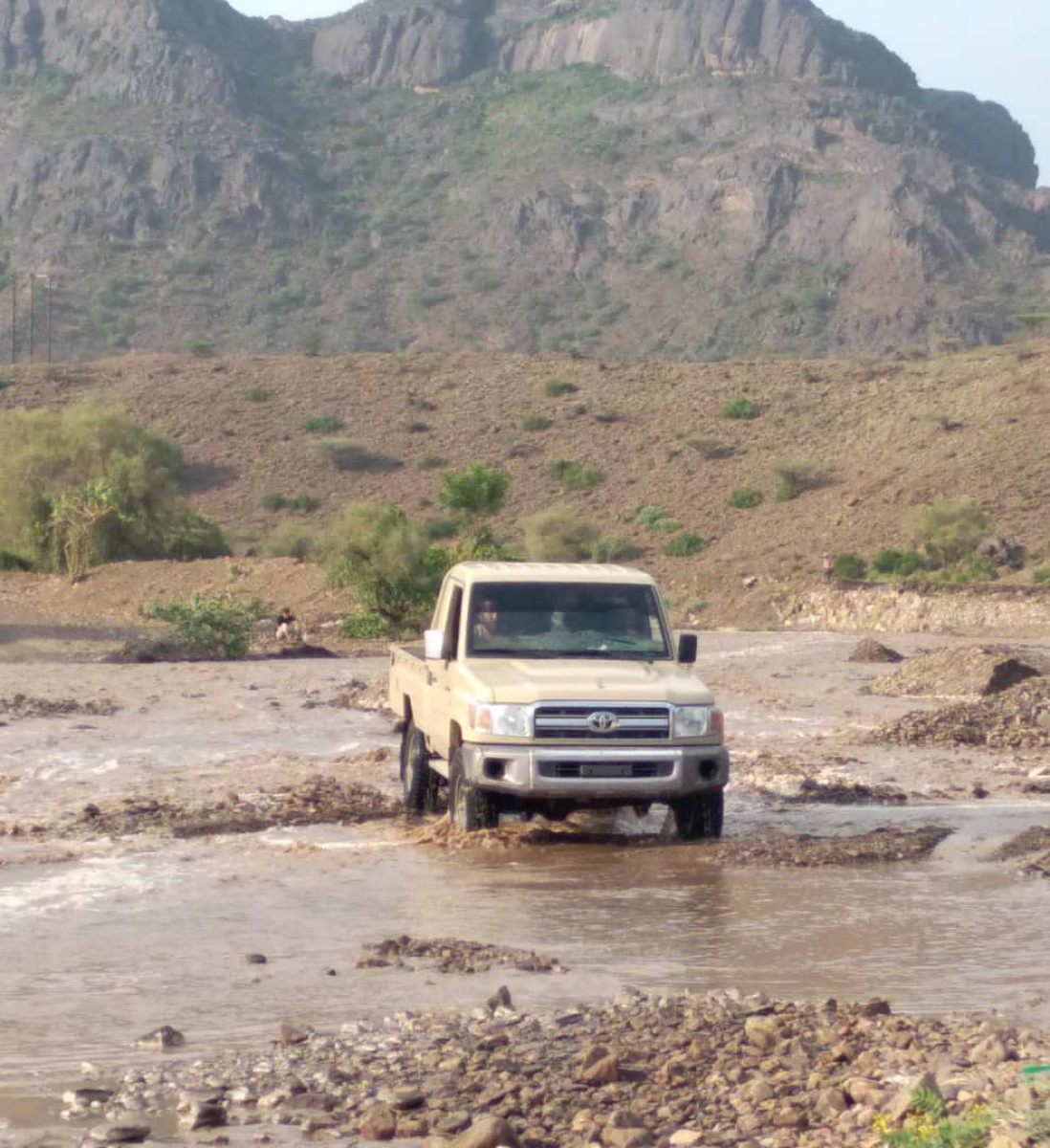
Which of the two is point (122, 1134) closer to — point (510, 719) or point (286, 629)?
point (510, 719)

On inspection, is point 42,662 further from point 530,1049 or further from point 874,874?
point 530,1049

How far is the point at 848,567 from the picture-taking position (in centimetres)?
4528

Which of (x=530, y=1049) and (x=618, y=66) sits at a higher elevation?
(x=618, y=66)

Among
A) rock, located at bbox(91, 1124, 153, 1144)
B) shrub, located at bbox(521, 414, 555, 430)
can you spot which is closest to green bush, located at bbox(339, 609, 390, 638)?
rock, located at bbox(91, 1124, 153, 1144)

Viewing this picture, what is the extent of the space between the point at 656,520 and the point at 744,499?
2.97 metres

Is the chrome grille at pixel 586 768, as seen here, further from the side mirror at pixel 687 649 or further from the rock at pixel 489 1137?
the rock at pixel 489 1137

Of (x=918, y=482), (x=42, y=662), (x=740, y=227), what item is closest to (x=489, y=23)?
(x=740, y=227)

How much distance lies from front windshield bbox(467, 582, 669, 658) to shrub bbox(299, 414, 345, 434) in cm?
5448

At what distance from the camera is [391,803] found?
44.5 feet

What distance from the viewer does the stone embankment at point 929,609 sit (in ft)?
116

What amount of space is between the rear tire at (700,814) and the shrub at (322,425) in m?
55.0

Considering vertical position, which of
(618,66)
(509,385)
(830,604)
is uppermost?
(618,66)

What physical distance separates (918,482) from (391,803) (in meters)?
40.5

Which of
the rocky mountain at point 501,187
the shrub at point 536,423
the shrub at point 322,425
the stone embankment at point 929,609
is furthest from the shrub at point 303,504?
the stone embankment at point 929,609
